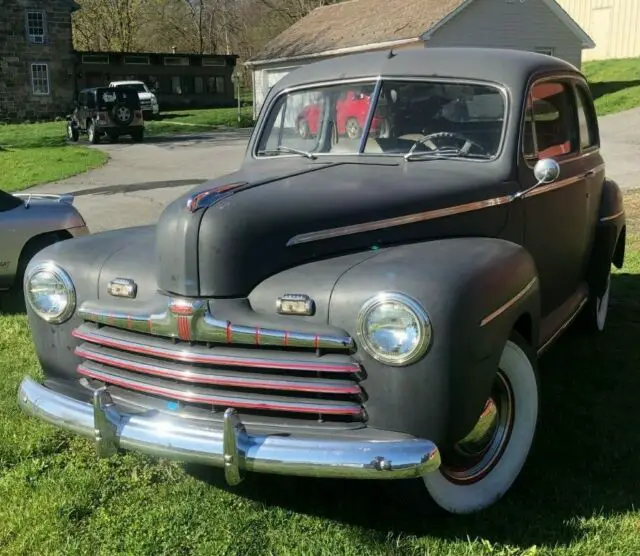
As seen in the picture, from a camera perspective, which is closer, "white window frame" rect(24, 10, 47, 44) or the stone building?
the stone building

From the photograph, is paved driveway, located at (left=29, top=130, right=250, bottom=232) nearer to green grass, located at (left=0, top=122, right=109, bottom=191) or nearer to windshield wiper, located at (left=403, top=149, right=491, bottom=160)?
green grass, located at (left=0, top=122, right=109, bottom=191)

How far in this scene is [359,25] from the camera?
89.0 feet

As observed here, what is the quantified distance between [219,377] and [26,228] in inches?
154

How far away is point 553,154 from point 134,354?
8.15 feet

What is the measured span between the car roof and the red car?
0.44 feet

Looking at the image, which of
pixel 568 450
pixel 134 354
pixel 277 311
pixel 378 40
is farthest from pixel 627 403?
pixel 378 40

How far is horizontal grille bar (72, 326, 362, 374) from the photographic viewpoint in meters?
2.53

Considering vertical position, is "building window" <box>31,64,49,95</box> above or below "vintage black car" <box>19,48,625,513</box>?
above

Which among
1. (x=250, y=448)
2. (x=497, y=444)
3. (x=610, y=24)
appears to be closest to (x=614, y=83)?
(x=610, y=24)

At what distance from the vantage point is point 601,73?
2961 centimetres

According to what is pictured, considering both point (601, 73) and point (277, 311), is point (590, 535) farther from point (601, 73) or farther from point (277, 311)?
point (601, 73)

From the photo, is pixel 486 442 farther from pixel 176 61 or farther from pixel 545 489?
pixel 176 61

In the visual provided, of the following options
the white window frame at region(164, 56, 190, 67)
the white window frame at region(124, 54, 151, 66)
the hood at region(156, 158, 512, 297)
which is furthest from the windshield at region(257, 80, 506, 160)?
the white window frame at region(164, 56, 190, 67)

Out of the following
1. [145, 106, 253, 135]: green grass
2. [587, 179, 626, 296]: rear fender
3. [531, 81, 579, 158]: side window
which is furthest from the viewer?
[145, 106, 253, 135]: green grass
